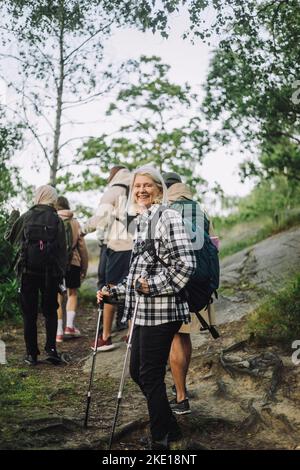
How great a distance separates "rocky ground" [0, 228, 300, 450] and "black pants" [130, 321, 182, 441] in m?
0.33

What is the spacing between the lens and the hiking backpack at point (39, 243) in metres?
6.49

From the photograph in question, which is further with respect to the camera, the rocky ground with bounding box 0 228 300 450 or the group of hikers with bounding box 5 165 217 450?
the rocky ground with bounding box 0 228 300 450

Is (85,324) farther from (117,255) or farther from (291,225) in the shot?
(291,225)

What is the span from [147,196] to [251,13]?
4.19 metres

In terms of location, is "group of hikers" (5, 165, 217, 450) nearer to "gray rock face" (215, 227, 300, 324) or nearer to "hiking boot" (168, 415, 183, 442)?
"hiking boot" (168, 415, 183, 442)

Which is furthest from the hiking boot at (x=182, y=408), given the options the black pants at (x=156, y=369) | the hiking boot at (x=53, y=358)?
the hiking boot at (x=53, y=358)

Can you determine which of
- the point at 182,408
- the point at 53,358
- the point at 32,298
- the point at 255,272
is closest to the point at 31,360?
the point at 53,358

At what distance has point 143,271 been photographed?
13.6 feet

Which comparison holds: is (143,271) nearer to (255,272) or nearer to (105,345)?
(105,345)

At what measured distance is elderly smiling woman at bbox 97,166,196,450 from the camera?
4016mm

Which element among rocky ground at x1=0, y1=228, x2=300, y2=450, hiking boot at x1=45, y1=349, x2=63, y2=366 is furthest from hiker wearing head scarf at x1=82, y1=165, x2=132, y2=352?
hiking boot at x1=45, y1=349, x2=63, y2=366

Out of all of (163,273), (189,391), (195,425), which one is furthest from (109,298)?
(189,391)

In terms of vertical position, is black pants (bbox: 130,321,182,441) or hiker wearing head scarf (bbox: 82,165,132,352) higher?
hiker wearing head scarf (bbox: 82,165,132,352)

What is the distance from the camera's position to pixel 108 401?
540 centimetres
